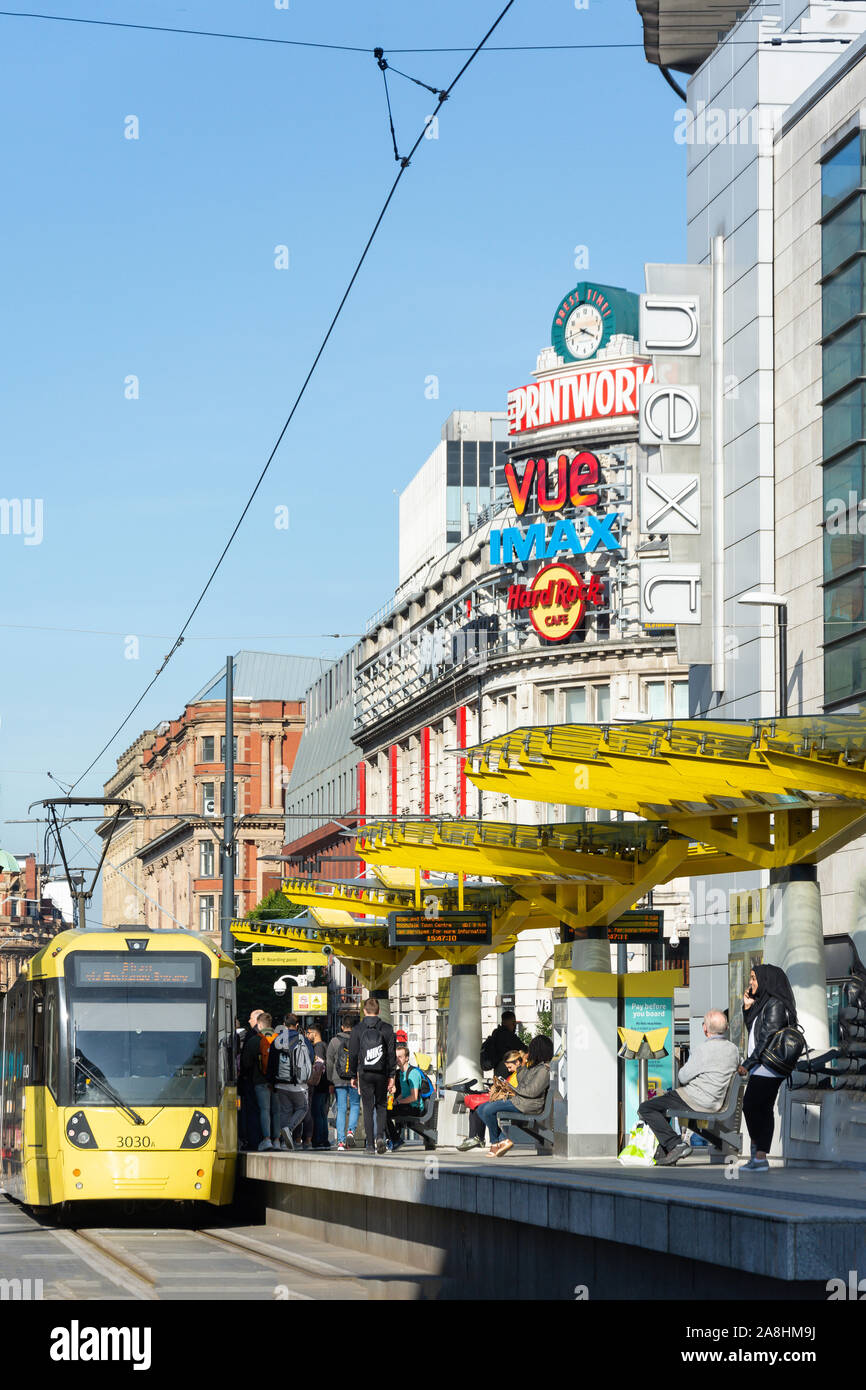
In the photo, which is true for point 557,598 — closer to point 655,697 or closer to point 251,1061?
point 655,697

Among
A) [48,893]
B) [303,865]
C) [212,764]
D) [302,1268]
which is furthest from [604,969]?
[212,764]

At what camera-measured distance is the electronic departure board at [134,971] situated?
22422 millimetres

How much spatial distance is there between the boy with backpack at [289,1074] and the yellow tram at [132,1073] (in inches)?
52.0

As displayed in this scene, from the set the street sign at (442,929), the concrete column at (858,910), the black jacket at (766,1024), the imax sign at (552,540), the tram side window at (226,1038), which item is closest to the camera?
the black jacket at (766,1024)

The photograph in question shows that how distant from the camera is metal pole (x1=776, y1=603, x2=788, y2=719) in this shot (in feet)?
95.3

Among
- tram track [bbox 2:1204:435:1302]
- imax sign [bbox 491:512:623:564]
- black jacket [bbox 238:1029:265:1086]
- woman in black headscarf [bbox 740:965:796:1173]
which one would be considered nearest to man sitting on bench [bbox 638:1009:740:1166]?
woman in black headscarf [bbox 740:965:796:1173]

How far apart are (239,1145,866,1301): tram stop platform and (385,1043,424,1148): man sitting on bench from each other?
3.71 metres

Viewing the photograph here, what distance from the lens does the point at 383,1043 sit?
22000mm

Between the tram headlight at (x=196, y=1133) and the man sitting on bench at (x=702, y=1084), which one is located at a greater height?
the man sitting on bench at (x=702, y=1084)

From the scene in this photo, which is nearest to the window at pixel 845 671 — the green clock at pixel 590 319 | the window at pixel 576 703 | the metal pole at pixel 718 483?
the metal pole at pixel 718 483

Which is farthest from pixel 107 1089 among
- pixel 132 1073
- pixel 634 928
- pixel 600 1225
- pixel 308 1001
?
pixel 308 1001

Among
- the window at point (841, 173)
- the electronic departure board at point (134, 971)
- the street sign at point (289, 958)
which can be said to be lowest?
the street sign at point (289, 958)

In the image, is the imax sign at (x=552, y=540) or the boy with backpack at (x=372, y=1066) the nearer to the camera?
the boy with backpack at (x=372, y=1066)

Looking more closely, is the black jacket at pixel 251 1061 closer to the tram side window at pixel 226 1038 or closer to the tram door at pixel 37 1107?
the tram side window at pixel 226 1038
